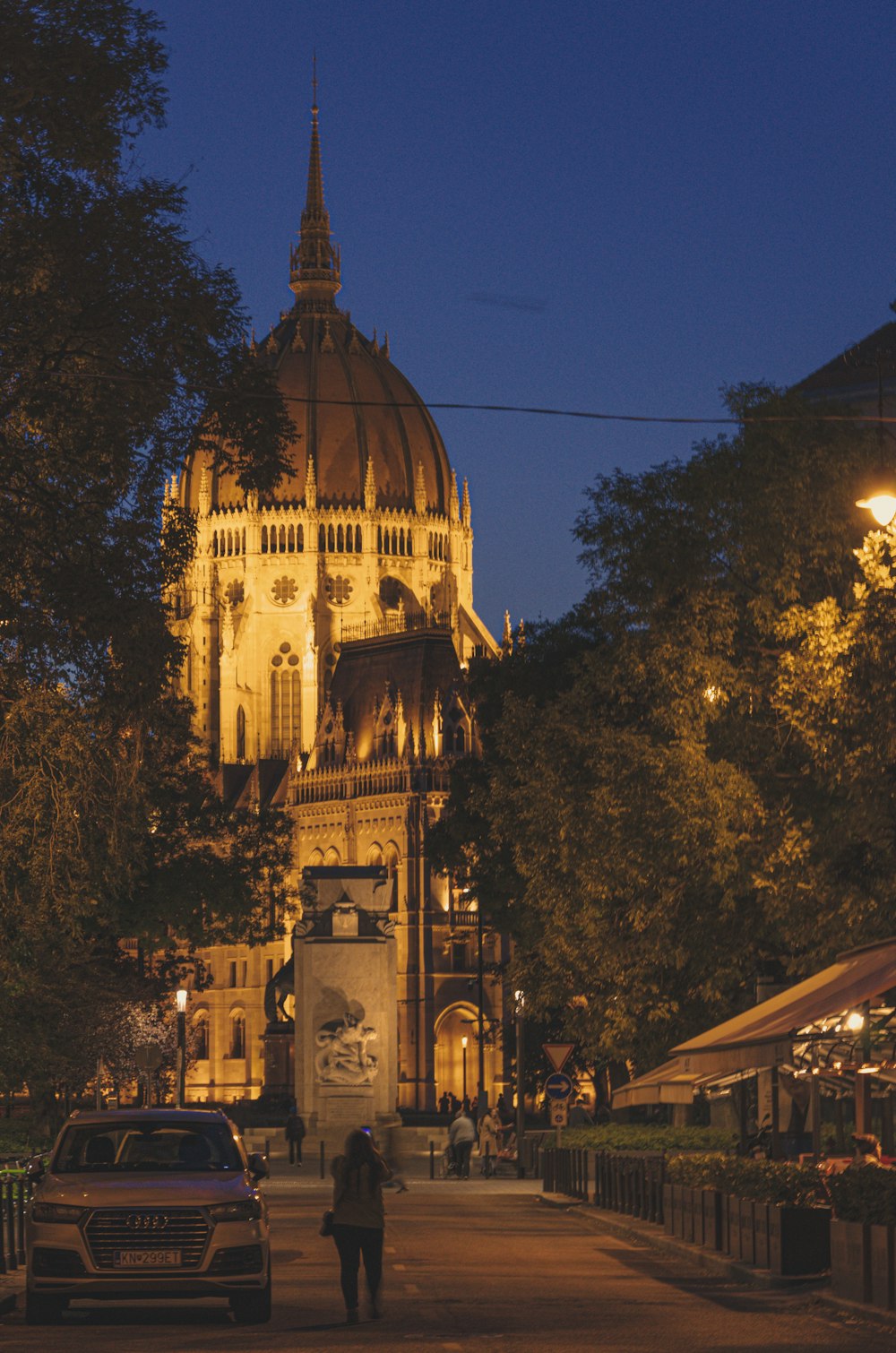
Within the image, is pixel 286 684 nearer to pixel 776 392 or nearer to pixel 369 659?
pixel 369 659

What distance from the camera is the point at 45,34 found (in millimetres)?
23828

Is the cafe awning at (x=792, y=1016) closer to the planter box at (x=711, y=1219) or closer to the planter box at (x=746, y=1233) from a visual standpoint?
the planter box at (x=746, y=1233)

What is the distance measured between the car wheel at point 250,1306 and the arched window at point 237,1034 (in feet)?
439

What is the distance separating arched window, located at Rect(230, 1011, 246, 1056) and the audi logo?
134 m

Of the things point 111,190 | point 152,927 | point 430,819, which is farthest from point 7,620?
point 430,819

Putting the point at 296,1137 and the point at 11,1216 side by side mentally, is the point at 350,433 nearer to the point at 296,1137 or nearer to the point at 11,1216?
the point at 296,1137

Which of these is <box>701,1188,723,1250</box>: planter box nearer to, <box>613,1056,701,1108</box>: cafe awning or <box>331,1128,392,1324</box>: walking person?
<box>613,1056,701,1108</box>: cafe awning

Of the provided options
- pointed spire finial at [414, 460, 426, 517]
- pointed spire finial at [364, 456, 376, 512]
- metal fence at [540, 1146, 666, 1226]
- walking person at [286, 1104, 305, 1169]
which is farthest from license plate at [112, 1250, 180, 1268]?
pointed spire finial at [414, 460, 426, 517]

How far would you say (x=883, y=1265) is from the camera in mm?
20234

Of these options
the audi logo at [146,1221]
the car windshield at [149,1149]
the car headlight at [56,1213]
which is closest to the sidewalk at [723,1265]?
the car windshield at [149,1149]

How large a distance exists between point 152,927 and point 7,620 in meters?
41.6

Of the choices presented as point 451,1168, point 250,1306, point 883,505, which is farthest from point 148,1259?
point 451,1168

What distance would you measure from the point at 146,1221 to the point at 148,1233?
0.09 m

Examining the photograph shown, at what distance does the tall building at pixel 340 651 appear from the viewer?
14262 cm
